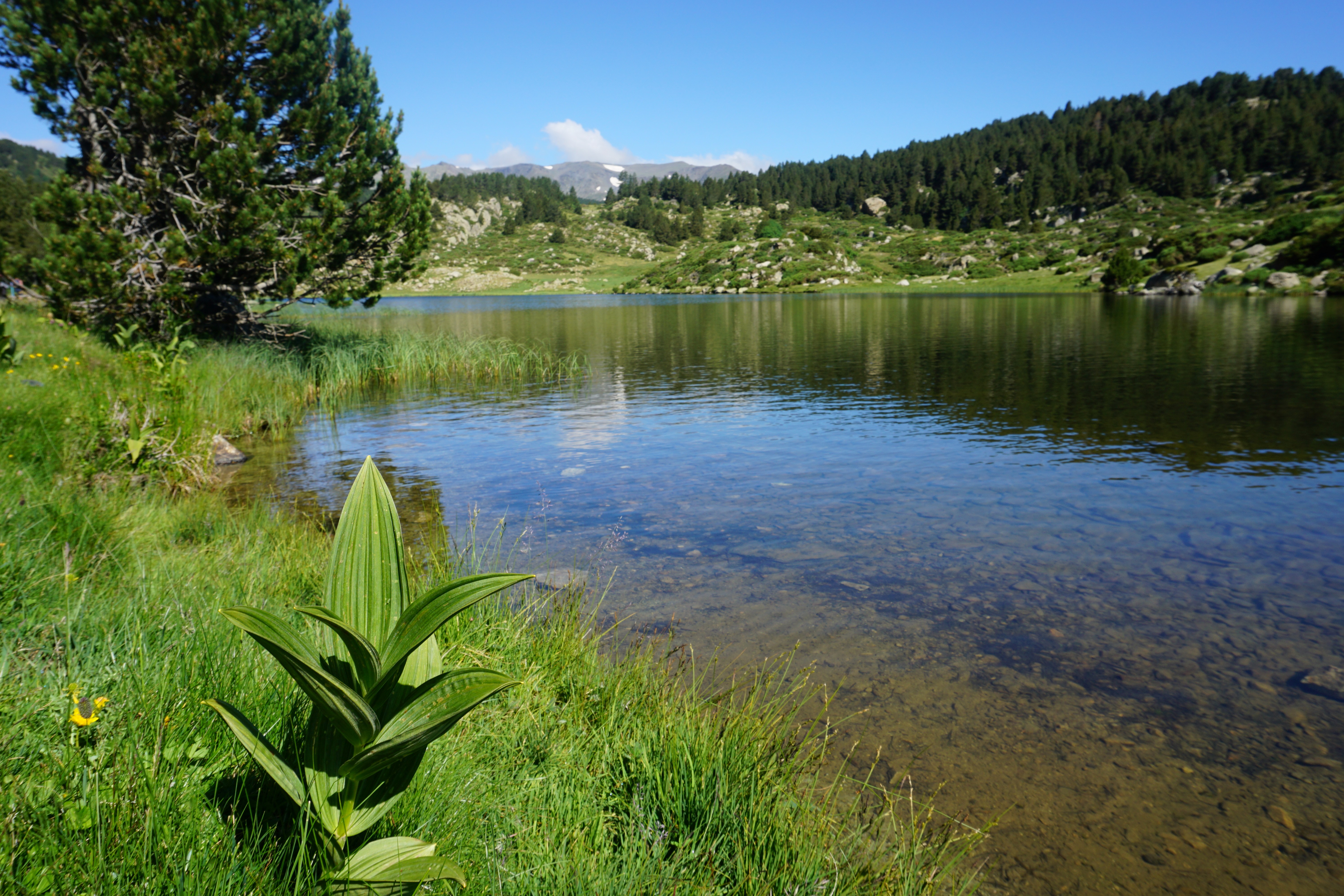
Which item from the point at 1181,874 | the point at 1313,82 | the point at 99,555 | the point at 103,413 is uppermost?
the point at 1313,82

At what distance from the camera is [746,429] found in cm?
1636

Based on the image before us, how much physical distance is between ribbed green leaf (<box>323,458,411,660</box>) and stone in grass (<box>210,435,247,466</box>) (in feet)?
42.7

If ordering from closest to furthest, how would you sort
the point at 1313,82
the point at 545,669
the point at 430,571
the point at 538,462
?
the point at 545,669 < the point at 430,571 < the point at 538,462 < the point at 1313,82

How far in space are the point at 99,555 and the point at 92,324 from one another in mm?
16308

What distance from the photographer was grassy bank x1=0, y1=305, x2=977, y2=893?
2121 millimetres

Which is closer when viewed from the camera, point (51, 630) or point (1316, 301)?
point (51, 630)

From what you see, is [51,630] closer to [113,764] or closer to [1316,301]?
[113,764]

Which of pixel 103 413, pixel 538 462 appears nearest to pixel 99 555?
pixel 103 413

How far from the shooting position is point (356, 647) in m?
1.82

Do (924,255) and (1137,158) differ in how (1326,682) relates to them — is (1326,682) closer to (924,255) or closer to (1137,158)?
(924,255)

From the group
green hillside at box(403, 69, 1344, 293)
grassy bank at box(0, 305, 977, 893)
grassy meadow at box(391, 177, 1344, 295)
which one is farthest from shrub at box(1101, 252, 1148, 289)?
grassy bank at box(0, 305, 977, 893)

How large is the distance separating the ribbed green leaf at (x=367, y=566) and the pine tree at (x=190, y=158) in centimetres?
1879

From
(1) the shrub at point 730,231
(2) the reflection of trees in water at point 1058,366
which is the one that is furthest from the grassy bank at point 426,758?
(1) the shrub at point 730,231

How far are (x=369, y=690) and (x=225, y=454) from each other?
13.7 m
